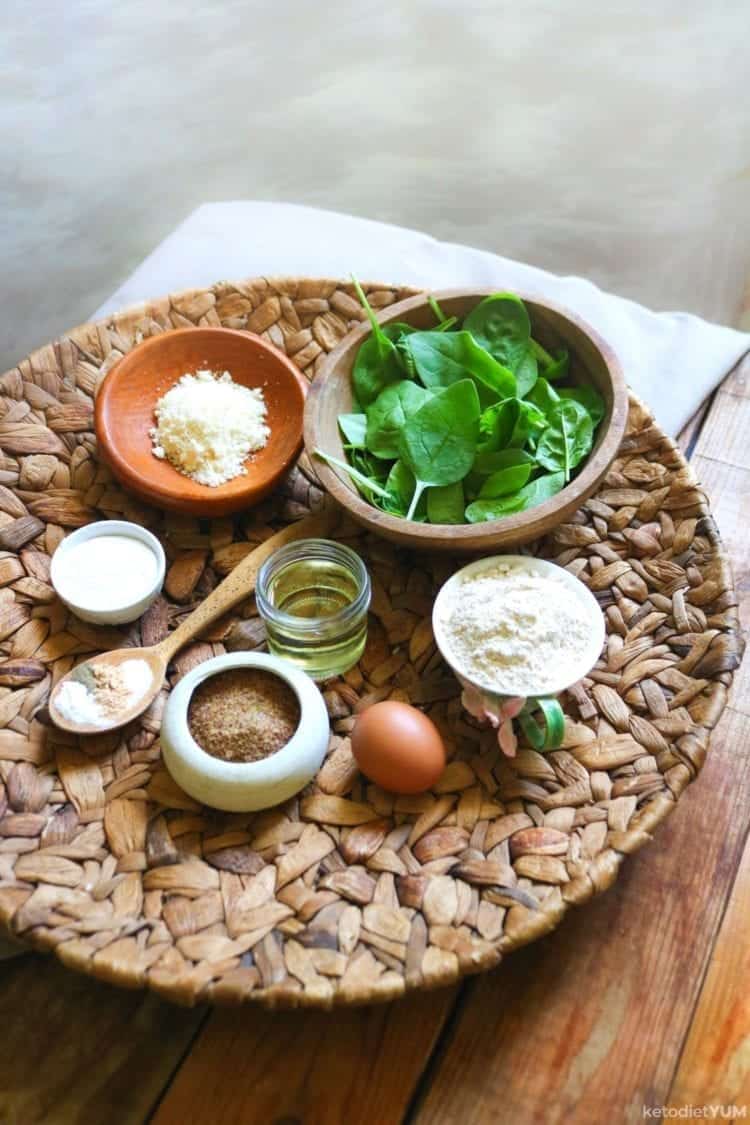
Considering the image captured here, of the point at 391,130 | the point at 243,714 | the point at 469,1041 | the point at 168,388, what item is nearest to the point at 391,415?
the point at 168,388

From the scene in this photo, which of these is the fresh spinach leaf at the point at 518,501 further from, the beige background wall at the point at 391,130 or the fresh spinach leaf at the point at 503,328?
the beige background wall at the point at 391,130

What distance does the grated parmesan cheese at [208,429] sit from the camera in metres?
1.12

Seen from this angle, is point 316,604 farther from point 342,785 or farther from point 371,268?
point 371,268

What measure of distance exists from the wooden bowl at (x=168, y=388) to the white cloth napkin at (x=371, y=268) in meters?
Answer: 0.22

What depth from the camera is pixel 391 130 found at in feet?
6.70

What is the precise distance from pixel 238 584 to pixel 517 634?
11.4 inches

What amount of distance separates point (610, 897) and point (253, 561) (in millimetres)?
462

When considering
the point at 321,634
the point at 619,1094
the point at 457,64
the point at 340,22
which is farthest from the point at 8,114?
the point at 619,1094

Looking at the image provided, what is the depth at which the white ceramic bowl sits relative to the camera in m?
0.91

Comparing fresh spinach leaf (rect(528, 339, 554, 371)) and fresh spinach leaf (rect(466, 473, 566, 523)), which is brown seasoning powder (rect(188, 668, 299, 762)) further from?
fresh spinach leaf (rect(528, 339, 554, 371))

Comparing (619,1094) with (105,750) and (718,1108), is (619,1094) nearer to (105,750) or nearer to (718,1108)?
(718,1108)

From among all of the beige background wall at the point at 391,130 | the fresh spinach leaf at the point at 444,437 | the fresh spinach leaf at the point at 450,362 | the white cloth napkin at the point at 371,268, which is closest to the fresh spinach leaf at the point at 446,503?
the fresh spinach leaf at the point at 444,437

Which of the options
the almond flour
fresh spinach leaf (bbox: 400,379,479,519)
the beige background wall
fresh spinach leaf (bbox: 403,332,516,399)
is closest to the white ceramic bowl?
the almond flour

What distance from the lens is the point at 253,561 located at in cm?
105
